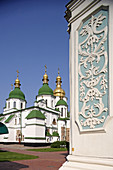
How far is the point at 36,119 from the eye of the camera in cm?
3197

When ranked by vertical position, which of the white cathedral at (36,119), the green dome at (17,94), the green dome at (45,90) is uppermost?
the green dome at (45,90)

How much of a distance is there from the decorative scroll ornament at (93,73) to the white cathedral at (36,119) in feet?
93.1

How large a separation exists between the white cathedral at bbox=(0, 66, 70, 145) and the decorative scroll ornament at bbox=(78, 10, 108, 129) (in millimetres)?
28378

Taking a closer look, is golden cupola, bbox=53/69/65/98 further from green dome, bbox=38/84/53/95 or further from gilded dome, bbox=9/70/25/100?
gilded dome, bbox=9/70/25/100

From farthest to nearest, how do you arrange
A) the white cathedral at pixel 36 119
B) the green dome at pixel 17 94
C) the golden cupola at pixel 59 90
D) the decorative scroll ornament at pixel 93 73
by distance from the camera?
the golden cupola at pixel 59 90
the green dome at pixel 17 94
the white cathedral at pixel 36 119
the decorative scroll ornament at pixel 93 73

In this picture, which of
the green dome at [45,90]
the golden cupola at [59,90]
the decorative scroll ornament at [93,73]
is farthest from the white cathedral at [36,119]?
the decorative scroll ornament at [93,73]

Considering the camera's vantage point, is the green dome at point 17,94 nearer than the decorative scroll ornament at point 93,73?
No

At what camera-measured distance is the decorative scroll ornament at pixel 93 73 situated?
3.40m

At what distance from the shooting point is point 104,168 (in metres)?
3.07

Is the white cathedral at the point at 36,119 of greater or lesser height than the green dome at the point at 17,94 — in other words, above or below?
below

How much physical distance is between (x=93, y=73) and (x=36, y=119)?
29213mm

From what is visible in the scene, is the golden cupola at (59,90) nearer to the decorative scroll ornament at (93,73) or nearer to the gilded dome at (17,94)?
the gilded dome at (17,94)

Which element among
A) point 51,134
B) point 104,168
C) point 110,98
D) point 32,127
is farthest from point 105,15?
point 51,134

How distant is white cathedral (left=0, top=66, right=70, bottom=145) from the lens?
105ft
